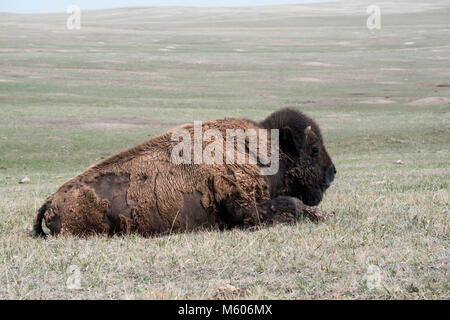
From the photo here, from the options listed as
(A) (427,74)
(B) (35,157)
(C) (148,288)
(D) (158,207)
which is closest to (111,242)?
(D) (158,207)

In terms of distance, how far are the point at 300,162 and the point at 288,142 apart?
0.96ft

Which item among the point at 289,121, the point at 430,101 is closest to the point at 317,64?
the point at 430,101

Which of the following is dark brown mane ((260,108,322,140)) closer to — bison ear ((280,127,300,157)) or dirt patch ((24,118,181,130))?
bison ear ((280,127,300,157))

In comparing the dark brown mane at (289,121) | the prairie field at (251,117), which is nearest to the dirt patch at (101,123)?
the prairie field at (251,117)

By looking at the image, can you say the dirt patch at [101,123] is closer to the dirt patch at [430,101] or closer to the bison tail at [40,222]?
the dirt patch at [430,101]

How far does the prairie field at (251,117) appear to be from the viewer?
18.5 ft

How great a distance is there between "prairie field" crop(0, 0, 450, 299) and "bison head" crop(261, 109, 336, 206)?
0.59 metres

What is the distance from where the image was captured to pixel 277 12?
596 ft

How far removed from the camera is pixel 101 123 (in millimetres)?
29062

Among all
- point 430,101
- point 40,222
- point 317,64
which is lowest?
point 317,64

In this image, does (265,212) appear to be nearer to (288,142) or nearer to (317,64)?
(288,142)

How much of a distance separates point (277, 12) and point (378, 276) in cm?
18129

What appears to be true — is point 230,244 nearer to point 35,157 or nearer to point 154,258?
point 154,258

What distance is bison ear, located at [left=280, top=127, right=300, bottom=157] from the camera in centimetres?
833
